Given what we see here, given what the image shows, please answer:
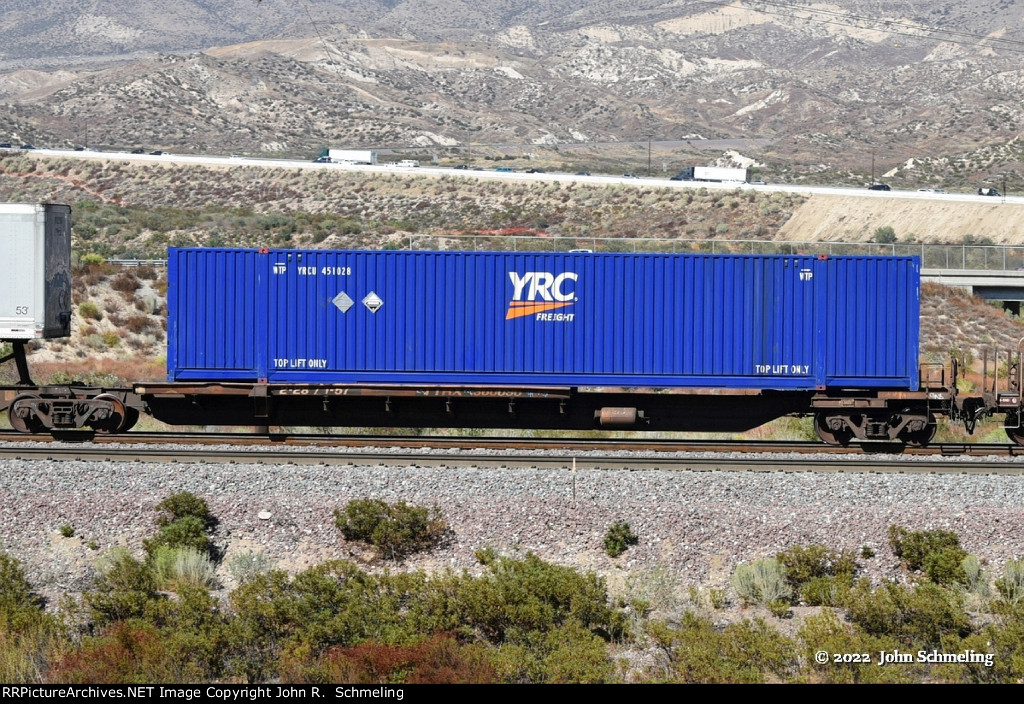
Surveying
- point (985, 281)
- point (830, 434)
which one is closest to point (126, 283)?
point (830, 434)

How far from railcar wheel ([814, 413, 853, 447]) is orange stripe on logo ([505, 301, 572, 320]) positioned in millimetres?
4950

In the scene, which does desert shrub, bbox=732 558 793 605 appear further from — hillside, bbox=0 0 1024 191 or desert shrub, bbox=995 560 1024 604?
hillside, bbox=0 0 1024 191

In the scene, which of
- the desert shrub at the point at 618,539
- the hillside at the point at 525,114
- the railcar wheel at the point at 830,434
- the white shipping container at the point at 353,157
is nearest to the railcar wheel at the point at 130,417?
the desert shrub at the point at 618,539

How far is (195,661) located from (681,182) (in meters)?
73.4

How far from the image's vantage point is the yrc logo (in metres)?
19.8

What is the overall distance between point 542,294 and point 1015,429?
28.9 ft

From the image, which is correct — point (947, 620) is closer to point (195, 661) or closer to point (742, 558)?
point (742, 558)

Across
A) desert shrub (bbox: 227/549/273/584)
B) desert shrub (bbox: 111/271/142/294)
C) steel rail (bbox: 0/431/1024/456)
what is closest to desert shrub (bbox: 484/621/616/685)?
desert shrub (bbox: 227/549/273/584)

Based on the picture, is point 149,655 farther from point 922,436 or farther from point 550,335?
point 922,436

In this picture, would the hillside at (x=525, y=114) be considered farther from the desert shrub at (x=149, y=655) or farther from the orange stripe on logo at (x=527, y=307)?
the desert shrub at (x=149, y=655)

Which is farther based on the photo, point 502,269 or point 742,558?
point 502,269

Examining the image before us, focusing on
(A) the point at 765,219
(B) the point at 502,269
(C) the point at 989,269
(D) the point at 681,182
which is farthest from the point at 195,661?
(D) the point at 681,182

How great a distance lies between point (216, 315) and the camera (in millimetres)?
20031

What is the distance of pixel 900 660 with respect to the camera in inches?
444
